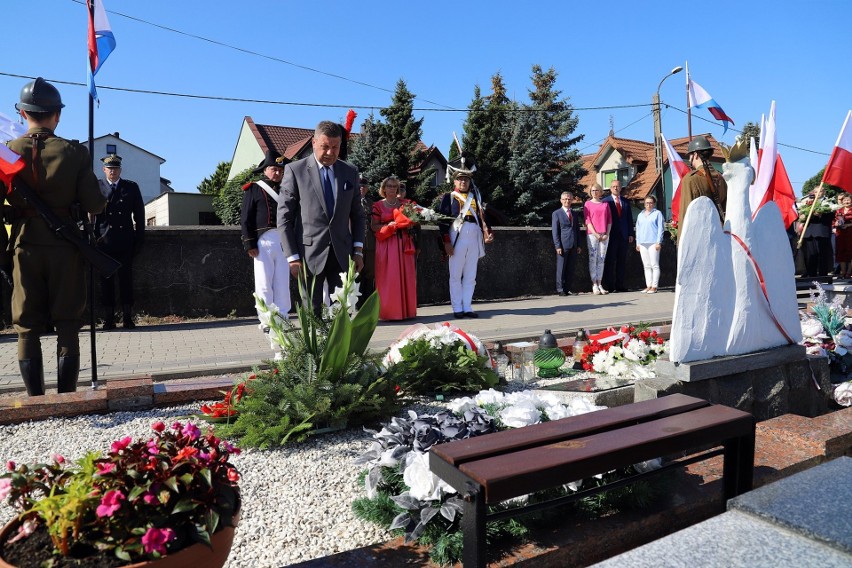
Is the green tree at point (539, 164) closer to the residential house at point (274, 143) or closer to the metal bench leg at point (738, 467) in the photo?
the residential house at point (274, 143)

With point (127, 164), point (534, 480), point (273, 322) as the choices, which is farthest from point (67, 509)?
point (127, 164)

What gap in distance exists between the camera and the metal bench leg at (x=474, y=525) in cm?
202

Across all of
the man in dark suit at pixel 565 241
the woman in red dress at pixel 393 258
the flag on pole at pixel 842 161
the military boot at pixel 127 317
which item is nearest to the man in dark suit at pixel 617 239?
the man in dark suit at pixel 565 241

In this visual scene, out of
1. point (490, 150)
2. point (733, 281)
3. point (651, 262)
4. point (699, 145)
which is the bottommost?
point (733, 281)

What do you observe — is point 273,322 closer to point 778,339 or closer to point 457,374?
point 457,374

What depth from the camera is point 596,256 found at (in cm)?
1361

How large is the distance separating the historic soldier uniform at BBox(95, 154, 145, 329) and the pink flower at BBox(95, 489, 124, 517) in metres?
7.79

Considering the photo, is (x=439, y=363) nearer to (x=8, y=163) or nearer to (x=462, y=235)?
(x=8, y=163)

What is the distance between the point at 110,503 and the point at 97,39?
482 cm

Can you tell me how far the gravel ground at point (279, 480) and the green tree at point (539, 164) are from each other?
28.7 m

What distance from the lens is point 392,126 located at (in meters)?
31.2

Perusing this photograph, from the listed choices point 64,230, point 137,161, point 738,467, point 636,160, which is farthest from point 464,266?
point 137,161

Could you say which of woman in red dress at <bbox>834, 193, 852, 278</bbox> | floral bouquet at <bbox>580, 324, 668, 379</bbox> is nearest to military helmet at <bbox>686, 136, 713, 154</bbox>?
floral bouquet at <bbox>580, 324, 668, 379</bbox>

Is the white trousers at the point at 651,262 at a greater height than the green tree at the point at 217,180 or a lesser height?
lesser
